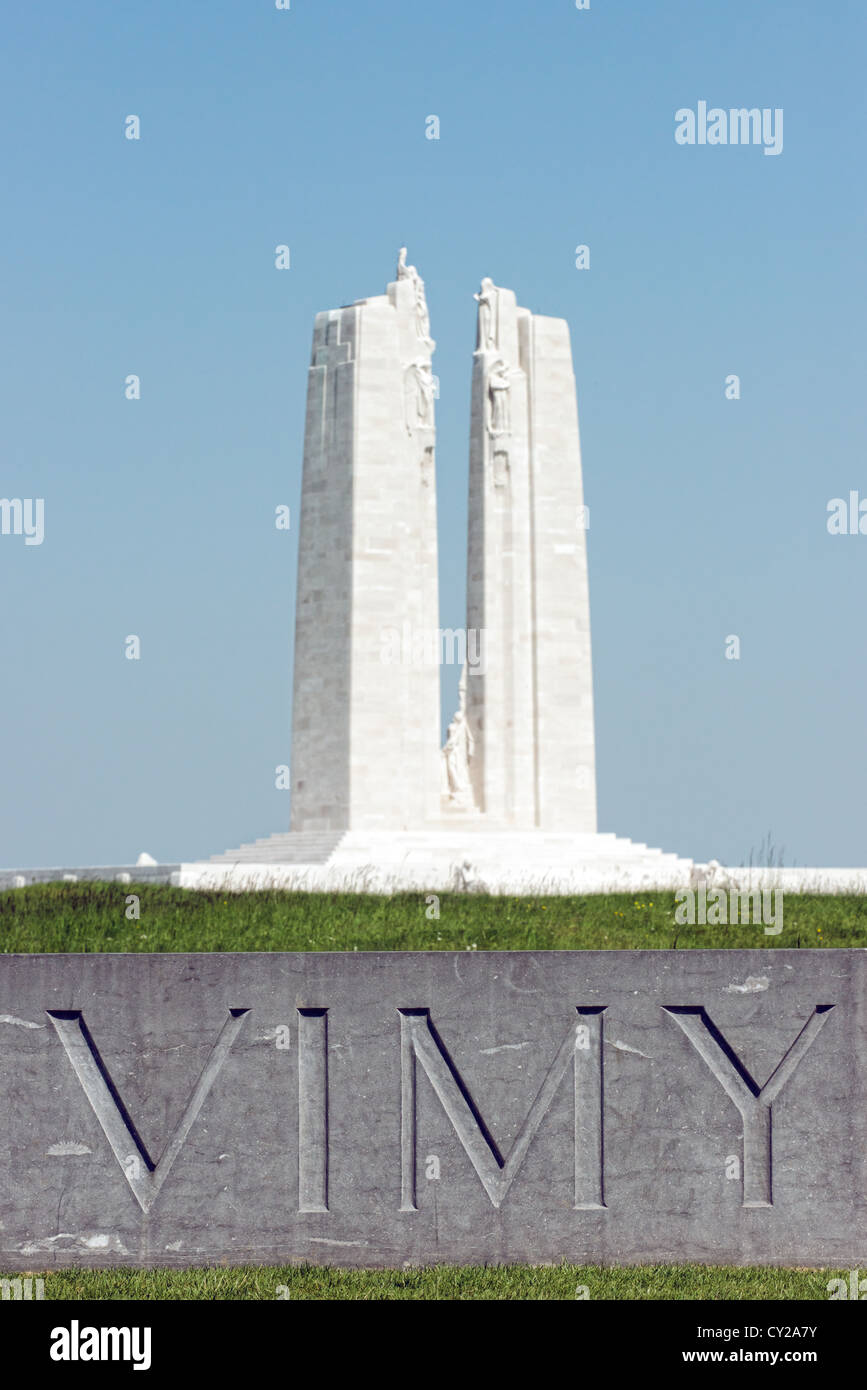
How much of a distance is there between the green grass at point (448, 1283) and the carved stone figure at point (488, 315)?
28.2m

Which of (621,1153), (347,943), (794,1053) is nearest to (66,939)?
(347,943)

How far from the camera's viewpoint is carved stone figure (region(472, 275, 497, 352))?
3972cm

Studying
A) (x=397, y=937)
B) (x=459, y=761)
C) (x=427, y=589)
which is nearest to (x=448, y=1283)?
(x=397, y=937)

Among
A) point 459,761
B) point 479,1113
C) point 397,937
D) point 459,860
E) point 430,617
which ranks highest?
point 430,617

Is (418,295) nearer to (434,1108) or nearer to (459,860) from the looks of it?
(459,860)

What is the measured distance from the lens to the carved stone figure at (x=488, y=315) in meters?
39.7

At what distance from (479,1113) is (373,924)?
3.42 m

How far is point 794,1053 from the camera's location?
47.0ft

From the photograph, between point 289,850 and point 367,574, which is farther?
point 367,574

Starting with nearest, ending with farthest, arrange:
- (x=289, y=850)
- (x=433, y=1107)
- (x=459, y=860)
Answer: (x=433, y=1107) < (x=459, y=860) < (x=289, y=850)

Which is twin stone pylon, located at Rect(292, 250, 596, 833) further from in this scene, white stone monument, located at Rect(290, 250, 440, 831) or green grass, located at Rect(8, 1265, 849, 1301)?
green grass, located at Rect(8, 1265, 849, 1301)

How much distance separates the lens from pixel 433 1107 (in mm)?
14305
